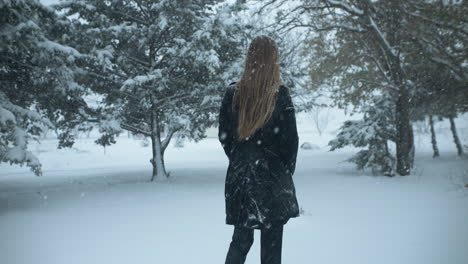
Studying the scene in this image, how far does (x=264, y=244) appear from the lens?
→ 2.33 meters

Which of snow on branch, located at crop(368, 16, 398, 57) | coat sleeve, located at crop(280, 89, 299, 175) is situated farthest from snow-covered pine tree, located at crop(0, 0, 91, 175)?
snow on branch, located at crop(368, 16, 398, 57)

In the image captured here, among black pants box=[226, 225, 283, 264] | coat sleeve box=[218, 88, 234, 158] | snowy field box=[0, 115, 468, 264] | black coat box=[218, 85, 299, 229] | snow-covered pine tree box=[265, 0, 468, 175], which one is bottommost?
snowy field box=[0, 115, 468, 264]

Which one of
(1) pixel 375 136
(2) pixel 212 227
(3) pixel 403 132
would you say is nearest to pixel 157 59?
(2) pixel 212 227

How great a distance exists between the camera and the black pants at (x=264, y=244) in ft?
7.54

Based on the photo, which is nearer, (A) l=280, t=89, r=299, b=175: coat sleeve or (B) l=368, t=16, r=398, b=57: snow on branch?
(A) l=280, t=89, r=299, b=175: coat sleeve

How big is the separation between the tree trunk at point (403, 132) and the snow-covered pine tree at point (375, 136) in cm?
35

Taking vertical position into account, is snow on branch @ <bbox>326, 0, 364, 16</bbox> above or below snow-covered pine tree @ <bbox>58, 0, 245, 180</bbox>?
above

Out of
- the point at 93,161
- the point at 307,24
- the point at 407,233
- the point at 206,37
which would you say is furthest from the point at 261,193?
the point at 93,161

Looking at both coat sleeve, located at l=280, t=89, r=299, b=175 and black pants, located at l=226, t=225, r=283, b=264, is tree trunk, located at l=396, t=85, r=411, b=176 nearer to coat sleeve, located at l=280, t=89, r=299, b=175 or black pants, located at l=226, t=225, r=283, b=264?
coat sleeve, located at l=280, t=89, r=299, b=175

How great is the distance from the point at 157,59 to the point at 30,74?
492 cm

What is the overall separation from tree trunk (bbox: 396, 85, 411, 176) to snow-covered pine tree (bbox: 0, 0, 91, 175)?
427 inches

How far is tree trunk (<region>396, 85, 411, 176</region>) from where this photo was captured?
11.8 m

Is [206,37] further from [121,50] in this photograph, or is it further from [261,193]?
[261,193]

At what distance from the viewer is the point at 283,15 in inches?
472
